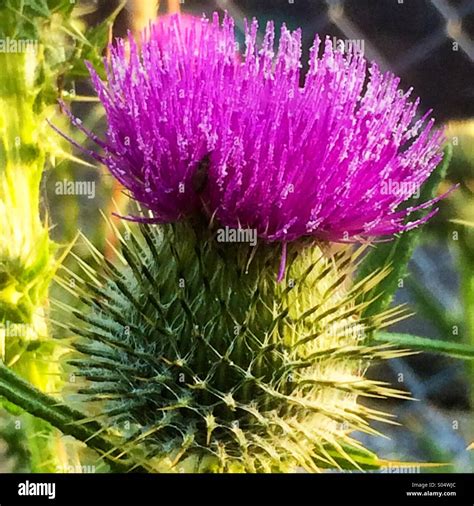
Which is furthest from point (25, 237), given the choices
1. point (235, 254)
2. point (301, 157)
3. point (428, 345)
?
point (428, 345)

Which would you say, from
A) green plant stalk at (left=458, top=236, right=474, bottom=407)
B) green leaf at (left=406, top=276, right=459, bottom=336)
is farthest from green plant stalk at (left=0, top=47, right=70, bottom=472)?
green plant stalk at (left=458, top=236, right=474, bottom=407)

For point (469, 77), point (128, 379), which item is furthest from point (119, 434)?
point (469, 77)

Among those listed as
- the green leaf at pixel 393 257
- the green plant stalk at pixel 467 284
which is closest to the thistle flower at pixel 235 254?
the green leaf at pixel 393 257

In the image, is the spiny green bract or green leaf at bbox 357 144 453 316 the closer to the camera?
the spiny green bract

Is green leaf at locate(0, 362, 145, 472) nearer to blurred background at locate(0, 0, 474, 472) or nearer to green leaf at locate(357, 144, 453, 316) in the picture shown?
blurred background at locate(0, 0, 474, 472)

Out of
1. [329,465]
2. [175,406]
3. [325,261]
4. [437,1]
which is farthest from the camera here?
[437,1]

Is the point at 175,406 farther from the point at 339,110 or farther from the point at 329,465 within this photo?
the point at 339,110

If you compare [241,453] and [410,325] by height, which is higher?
[410,325]
